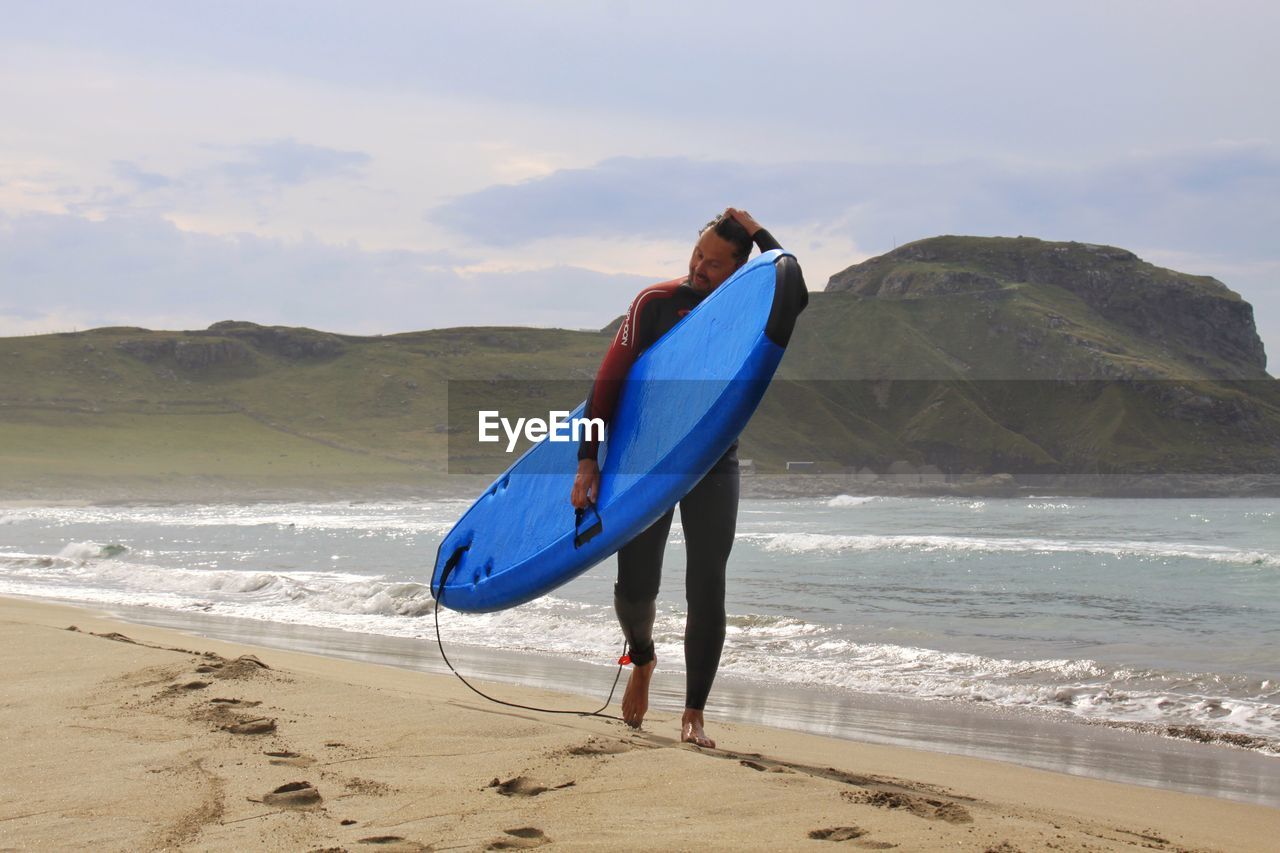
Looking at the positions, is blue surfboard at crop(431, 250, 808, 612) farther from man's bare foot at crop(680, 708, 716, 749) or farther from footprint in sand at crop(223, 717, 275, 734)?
footprint in sand at crop(223, 717, 275, 734)

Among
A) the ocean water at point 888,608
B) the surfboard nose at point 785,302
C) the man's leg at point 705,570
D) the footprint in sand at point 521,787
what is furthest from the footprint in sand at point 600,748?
the ocean water at point 888,608

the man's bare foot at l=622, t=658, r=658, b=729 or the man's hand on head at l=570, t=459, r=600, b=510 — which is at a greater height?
the man's hand on head at l=570, t=459, r=600, b=510

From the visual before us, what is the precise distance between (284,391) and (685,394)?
93660 millimetres

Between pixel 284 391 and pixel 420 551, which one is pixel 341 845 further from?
pixel 284 391

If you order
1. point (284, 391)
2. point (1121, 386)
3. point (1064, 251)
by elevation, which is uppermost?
point (1064, 251)

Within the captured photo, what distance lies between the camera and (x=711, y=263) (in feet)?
12.4

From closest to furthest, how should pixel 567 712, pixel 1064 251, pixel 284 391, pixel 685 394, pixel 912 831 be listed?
1. pixel 912 831
2. pixel 685 394
3. pixel 567 712
4. pixel 284 391
5. pixel 1064 251

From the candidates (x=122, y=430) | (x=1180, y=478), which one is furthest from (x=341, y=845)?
(x=1180, y=478)

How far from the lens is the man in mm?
3582

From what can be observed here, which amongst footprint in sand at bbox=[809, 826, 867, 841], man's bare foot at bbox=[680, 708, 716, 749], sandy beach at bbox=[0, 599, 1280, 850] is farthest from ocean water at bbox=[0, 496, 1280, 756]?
footprint in sand at bbox=[809, 826, 867, 841]

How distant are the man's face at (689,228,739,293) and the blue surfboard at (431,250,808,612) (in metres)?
0.23

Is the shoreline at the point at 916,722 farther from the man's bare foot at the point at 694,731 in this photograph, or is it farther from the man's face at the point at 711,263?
the man's face at the point at 711,263

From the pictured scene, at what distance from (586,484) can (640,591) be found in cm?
44

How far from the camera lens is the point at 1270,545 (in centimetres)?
1997
